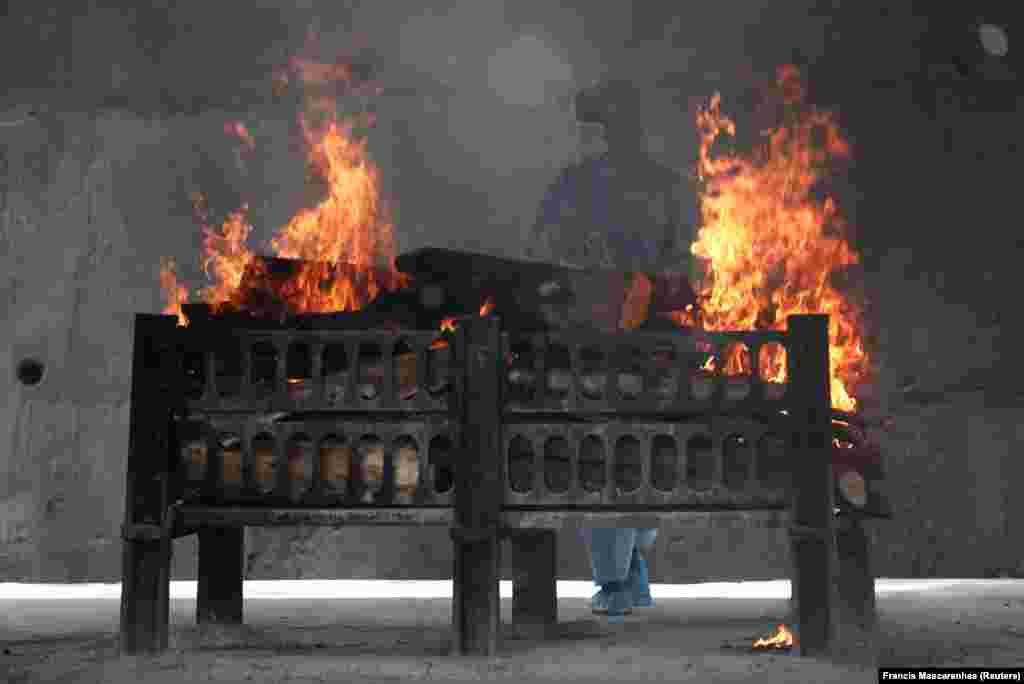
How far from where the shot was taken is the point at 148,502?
13.3ft

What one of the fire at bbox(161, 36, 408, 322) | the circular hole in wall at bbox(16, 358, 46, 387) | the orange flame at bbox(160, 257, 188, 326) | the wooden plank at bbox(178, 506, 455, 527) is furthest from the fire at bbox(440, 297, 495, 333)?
the circular hole in wall at bbox(16, 358, 46, 387)

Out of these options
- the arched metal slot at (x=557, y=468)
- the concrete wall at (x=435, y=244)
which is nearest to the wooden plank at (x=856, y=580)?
the arched metal slot at (x=557, y=468)

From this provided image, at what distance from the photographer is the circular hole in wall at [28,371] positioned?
7.78m

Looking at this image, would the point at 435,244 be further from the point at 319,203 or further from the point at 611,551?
the point at 611,551

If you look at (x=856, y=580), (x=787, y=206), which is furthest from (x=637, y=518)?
(x=787, y=206)

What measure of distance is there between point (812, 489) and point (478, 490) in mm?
1155

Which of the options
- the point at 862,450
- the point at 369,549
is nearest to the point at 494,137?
the point at 369,549

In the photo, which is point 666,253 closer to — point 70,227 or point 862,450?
point 862,450

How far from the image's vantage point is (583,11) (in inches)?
331

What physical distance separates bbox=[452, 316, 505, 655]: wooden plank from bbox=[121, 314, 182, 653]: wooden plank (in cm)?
106

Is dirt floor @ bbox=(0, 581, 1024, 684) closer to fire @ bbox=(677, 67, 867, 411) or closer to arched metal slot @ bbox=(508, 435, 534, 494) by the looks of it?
arched metal slot @ bbox=(508, 435, 534, 494)

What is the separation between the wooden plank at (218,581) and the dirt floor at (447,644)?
96 mm

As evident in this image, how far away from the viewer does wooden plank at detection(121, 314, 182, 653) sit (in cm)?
405

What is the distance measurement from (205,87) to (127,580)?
4915 mm
